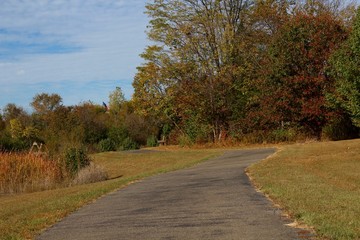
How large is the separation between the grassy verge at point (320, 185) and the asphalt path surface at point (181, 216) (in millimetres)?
422

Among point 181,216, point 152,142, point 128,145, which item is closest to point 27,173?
point 181,216

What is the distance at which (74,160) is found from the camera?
71.7 ft

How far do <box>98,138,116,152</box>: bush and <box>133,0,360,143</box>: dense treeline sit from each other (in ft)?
15.7

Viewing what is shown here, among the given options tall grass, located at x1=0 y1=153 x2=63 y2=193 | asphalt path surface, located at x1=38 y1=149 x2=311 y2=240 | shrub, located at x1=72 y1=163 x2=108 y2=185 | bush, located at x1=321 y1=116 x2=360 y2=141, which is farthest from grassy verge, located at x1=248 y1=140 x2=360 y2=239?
bush, located at x1=321 y1=116 x2=360 y2=141

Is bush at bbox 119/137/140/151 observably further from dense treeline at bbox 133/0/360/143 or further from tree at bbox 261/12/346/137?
tree at bbox 261/12/346/137

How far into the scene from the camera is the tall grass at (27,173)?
19359mm

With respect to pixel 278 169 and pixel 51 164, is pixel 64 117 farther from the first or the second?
pixel 278 169

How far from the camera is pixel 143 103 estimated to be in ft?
Result: 142

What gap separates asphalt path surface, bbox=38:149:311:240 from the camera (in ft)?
23.7

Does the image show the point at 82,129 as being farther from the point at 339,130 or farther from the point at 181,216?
the point at 181,216

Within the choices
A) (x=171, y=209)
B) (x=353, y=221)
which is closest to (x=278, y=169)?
(x=171, y=209)

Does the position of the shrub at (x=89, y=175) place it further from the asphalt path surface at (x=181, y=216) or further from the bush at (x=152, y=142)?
the bush at (x=152, y=142)

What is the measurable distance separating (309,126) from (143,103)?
51.9ft

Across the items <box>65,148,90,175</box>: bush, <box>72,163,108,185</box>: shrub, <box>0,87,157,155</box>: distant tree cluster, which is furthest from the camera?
<box>0,87,157,155</box>: distant tree cluster
